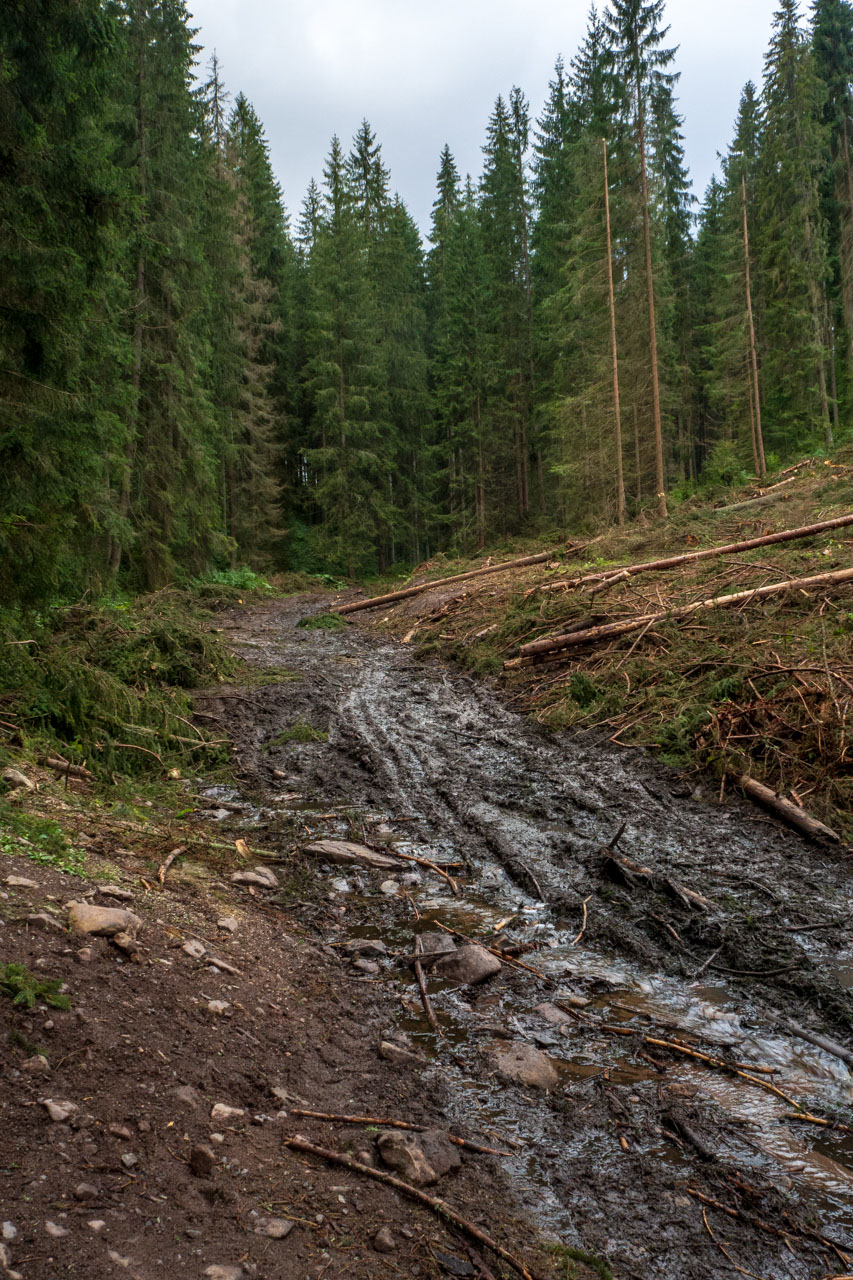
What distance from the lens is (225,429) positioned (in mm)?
25938

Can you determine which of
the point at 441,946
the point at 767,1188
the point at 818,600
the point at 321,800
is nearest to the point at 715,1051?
the point at 767,1188

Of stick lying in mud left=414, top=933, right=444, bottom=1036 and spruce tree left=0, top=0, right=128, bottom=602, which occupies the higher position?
spruce tree left=0, top=0, right=128, bottom=602

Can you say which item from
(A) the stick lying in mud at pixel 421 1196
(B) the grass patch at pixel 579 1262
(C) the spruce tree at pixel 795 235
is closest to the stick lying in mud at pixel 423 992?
(A) the stick lying in mud at pixel 421 1196

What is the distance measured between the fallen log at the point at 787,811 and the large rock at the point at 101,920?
469 centimetres

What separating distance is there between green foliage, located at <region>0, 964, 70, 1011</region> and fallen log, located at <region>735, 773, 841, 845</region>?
16.4 ft

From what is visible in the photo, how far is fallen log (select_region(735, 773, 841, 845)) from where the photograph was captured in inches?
202

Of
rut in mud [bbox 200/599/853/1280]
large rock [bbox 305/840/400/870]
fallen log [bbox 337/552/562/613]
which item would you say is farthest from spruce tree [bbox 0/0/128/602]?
fallen log [bbox 337/552/562/613]

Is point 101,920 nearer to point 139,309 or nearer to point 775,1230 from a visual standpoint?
point 775,1230

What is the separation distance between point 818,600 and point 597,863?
5.60 m

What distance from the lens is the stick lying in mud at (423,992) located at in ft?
10.4

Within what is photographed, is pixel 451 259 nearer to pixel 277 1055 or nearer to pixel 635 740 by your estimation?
pixel 635 740

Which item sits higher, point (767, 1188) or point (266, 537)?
point (266, 537)

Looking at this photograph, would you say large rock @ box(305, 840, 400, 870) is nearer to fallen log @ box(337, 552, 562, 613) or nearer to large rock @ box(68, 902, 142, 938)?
large rock @ box(68, 902, 142, 938)

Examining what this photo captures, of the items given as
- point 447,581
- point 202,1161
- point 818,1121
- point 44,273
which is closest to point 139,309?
point 447,581
